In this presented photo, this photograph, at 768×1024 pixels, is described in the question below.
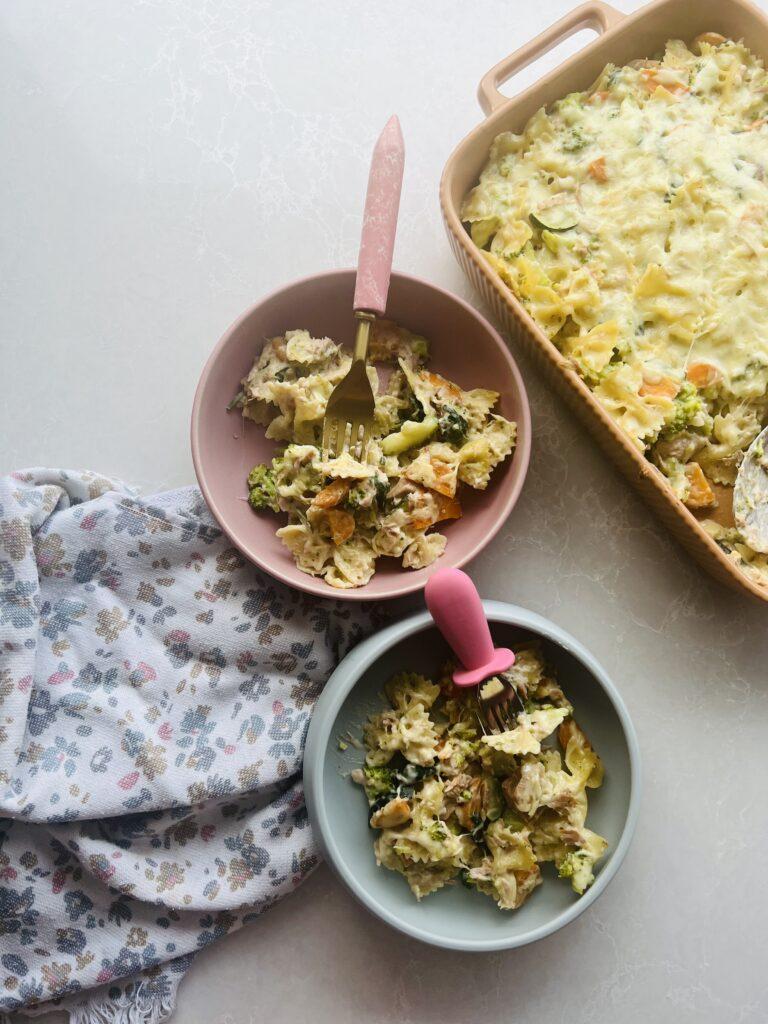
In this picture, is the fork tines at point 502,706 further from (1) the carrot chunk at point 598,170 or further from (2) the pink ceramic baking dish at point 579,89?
(1) the carrot chunk at point 598,170

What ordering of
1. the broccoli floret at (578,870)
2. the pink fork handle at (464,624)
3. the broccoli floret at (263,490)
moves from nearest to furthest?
the pink fork handle at (464,624) < the broccoli floret at (578,870) < the broccoli floret at (263,490)

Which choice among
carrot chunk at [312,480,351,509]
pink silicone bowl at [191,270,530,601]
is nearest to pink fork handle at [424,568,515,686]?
pink silicone bowl at [191,270,530,601]

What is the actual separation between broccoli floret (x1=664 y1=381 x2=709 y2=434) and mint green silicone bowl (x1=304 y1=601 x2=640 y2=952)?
1.56ft

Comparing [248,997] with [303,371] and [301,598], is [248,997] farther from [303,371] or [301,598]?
[303,371]

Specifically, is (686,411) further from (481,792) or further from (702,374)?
(481,792)

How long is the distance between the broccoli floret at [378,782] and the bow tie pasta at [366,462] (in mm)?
387

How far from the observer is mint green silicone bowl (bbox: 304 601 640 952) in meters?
1.72

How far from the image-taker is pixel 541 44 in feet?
5.91

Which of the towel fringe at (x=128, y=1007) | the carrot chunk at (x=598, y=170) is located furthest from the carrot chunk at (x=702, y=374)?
the towel fringe at (x=128, y=1007)

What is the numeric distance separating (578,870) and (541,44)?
5.45 feet

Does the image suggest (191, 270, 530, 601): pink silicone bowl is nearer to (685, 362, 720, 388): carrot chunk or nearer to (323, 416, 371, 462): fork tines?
(323, 416, 371, 462): fork tines

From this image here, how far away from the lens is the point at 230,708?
192cm

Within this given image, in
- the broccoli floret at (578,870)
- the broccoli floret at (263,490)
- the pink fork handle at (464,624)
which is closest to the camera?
the pink fork handle at (464,624)

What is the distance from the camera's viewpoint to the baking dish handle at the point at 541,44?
1.80 m
